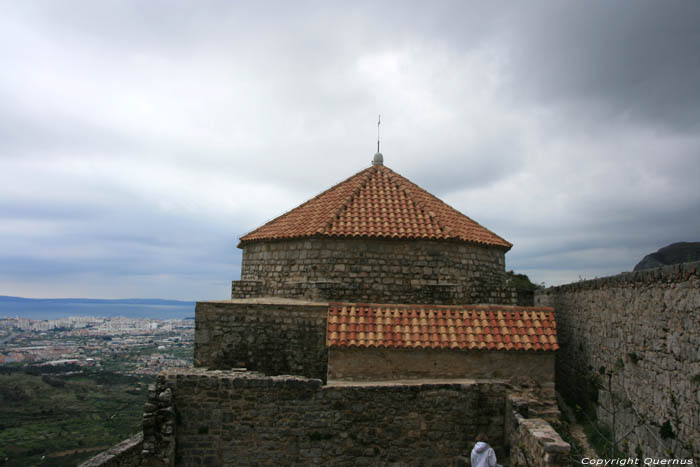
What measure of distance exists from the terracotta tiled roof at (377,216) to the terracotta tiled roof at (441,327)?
72.8 inches

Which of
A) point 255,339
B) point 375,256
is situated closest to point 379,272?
point 375,256

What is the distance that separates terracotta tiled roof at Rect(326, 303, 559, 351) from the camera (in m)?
8.02

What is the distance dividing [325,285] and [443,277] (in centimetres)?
263

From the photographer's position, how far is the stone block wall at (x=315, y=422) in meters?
7.20

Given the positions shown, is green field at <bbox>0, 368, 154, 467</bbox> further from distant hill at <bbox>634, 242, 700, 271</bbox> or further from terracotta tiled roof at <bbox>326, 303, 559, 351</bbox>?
distant hill at <bbox>634, 242, 700, 271</bbox>

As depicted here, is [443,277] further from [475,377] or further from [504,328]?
[475,377]

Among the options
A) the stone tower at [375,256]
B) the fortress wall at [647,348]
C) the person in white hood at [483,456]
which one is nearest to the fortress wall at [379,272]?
the stone tower at [375,256]

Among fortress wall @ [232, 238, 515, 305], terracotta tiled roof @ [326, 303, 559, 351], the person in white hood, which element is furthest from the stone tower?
the person in white hood

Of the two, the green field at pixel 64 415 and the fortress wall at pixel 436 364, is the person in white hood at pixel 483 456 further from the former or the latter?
the green field at pixel 64 415

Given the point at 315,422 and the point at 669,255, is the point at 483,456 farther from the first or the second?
the point at 669,255

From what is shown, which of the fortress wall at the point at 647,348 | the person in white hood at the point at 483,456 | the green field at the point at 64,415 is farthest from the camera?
the green field at the point at 64,415

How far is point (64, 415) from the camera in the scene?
2923 centimetres

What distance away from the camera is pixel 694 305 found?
4.97 meters

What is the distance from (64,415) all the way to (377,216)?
2922 cm
